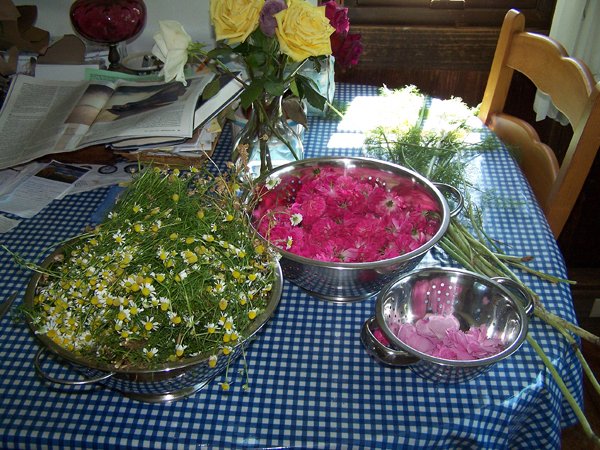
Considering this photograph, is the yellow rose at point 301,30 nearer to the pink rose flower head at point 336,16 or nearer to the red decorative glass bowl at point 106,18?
the pink rose flower head at point 336,16

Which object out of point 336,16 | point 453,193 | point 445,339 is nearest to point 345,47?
point 336,16

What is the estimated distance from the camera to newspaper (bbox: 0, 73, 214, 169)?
1.29 metres

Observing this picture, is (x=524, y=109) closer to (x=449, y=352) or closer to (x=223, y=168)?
(x=223, y=168)

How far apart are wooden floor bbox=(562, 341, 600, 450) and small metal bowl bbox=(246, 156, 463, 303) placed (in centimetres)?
89

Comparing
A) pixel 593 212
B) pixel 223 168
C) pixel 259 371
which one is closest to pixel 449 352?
pixel 259 371

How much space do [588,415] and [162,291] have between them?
1.45 metres

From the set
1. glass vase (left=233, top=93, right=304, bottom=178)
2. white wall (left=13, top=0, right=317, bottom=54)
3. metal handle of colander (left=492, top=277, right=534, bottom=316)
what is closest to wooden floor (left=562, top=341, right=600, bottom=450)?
metal handle of colander (left=492, top=277, right=534, bottom=316)

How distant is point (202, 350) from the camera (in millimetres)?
737

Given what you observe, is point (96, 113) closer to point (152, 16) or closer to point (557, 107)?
point (152, 16)

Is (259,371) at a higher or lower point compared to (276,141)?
lower

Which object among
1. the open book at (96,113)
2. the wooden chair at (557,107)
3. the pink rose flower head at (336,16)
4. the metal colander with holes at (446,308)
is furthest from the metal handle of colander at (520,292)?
the open book at (96,113)

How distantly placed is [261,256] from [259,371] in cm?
17

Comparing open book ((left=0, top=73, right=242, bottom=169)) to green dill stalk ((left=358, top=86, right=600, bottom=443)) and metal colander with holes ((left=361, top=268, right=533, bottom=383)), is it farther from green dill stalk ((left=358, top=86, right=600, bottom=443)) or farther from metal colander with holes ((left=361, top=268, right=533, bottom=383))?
metal colander with holes ((left=361, top=268, right=533, bottom=383))

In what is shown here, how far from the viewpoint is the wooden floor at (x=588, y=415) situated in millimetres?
1594
